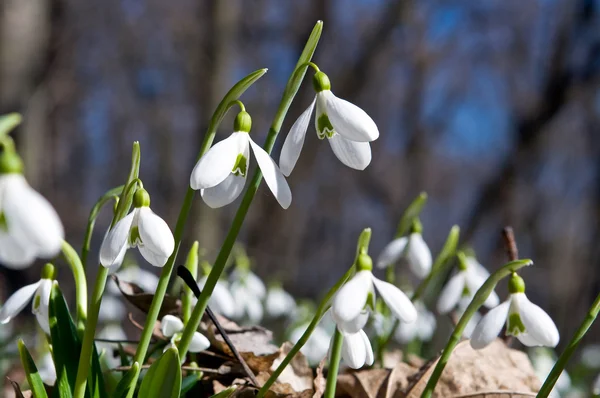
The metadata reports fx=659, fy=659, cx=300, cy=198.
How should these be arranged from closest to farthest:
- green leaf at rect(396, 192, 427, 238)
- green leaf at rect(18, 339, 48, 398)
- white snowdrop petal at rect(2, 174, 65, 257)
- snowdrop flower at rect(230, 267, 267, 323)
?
white snowdrop petal at rect(2, 174, 65, 257), green leaf at rect(18, 339, 48, 398), green leaf at rect(396, 192, 427, 238), snowdrop flower at rect(230, 267, 267, 323)

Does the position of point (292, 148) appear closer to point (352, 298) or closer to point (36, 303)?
point (352, 298)

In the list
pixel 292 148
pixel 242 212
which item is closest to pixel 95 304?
pixel 242 212

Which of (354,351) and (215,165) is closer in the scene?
(215,165)

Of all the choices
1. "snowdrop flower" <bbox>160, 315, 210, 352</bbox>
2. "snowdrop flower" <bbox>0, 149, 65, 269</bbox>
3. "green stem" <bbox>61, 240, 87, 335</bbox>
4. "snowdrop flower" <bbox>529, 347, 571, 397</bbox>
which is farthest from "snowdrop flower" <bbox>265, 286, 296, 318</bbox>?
"snowdrop flower" <bbox>0, 149, 65, 269</bbox>

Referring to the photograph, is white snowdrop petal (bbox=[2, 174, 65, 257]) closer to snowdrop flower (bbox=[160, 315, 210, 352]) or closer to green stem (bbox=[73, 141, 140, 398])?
green stem (bbox=[73, 141, 140, 398])

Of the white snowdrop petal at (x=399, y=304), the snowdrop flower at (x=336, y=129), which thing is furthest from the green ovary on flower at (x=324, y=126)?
the white snowdrop petal at (x=399, y=304)

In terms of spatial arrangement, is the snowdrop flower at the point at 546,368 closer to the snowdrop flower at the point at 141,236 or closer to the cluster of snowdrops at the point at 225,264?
the cluster of snowdrops at the point at 225,264
